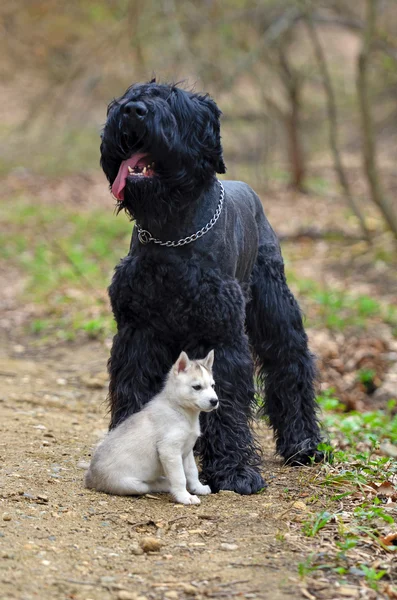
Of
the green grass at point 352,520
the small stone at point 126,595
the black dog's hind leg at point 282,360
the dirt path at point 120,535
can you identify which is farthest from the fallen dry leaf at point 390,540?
the black dog's hind leg at point 282,360

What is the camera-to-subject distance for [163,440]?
14.2 feet

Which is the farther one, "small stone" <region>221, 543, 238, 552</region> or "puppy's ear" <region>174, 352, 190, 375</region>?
"puppy's ear" <region>174, 352, 190, 375</region>

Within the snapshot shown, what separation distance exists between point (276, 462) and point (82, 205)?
33.8 feet

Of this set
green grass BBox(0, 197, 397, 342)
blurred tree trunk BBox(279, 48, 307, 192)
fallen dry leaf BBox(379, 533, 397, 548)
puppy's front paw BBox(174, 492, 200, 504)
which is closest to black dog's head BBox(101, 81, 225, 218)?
puppy's front paw BBox(174, 492, 200, 504)

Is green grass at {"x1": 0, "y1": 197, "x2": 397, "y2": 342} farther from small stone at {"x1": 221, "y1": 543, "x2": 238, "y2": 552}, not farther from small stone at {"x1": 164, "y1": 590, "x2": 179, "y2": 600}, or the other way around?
small stone at {"x1": 164, "y1": 590, "x2": 179, "y2": 600}

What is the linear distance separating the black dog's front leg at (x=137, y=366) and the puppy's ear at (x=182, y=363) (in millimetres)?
327

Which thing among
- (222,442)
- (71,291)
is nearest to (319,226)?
(71,291)

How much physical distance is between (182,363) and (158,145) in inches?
41.0

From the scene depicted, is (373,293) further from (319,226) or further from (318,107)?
(318,107)

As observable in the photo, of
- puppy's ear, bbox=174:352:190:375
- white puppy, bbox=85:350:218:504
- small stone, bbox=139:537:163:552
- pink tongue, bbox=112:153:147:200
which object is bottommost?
small stone, bbox=139:537:163:552

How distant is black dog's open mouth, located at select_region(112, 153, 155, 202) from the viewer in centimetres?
425

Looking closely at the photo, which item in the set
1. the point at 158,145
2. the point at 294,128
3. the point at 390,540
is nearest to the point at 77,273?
the point at 158,145

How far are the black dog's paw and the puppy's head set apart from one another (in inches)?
18.9

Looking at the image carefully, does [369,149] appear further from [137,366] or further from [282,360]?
[137,366]
